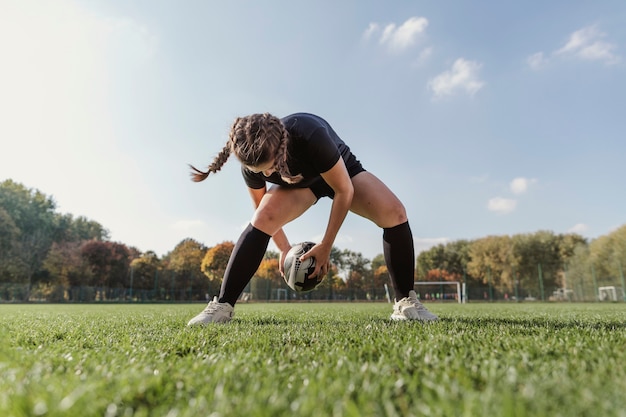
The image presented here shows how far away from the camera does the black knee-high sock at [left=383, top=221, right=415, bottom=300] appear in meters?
3.38

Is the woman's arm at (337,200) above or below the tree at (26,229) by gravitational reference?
below

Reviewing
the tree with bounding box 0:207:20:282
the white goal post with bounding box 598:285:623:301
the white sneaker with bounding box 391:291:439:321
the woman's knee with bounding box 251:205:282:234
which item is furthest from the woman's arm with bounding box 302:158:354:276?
the tree with bounding box 0:207:20:282

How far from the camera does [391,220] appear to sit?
11.0ft

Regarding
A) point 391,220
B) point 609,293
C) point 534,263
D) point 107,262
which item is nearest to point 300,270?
point 391,220

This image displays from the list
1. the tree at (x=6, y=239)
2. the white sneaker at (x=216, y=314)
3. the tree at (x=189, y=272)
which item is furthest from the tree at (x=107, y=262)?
the white sneaker at (x=216, y=314)

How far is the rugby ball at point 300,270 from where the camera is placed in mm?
3139

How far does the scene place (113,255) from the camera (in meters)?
42.3

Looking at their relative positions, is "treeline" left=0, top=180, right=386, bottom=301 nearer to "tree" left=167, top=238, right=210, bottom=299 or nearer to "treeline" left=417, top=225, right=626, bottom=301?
"tree" left=167, top=238, right=210, bottom=299

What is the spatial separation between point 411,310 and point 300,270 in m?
0.92

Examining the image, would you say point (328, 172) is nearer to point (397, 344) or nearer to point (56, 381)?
point (397, 344)

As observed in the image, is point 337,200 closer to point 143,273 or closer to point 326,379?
point 326,379

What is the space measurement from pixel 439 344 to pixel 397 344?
0.17 meters

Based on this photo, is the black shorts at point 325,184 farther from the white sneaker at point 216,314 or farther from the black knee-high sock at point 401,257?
the white sneaker at point 216,314

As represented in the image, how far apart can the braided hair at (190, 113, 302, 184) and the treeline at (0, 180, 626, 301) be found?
2844 cm
